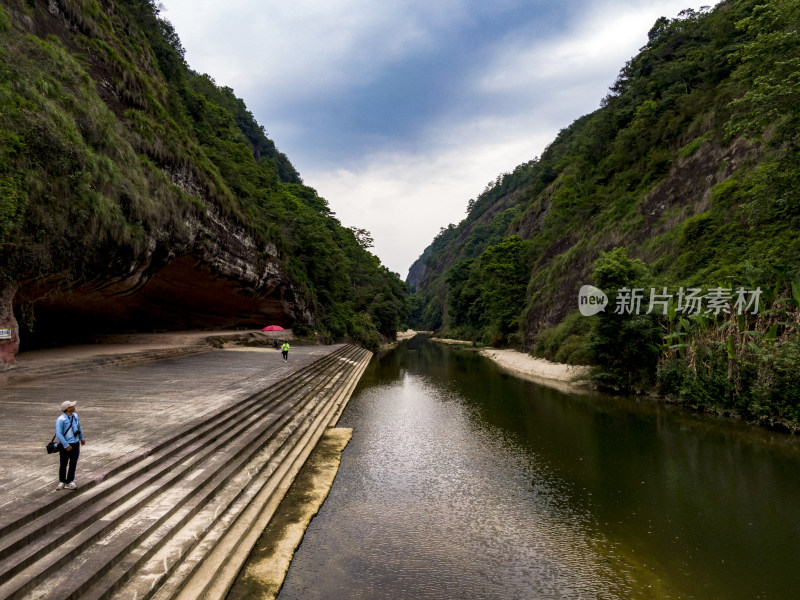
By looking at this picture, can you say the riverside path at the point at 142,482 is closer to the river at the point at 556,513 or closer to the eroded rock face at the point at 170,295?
the river at the point at 556,513

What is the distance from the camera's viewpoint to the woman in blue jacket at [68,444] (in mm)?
4918

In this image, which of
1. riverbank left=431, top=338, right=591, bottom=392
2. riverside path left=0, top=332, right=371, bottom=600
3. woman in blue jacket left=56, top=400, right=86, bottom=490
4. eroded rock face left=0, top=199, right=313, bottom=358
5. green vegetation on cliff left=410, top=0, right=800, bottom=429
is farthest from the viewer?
riverbank left=431, top=338, right=591, bottom=392

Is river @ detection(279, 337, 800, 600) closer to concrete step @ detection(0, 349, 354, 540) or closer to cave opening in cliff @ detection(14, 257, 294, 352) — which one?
concrete step @ detection(0, 349, 354, 540)

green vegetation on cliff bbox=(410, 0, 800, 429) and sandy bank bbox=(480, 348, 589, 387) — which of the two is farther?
sandy bank bbox=(480, 348, 589, 387)

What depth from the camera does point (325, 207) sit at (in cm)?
5541

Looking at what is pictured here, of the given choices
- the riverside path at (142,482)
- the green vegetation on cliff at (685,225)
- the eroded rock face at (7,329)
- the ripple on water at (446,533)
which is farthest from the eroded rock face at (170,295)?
the green vegetation on cliff at (685,225)

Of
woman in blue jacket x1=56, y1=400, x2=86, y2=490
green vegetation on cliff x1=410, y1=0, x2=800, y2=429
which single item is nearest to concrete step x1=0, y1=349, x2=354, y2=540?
woman in blue jacket x1=56, y1=400, x2=86, y2=490

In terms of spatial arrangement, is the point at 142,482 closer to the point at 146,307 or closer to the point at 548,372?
the point at 146,307

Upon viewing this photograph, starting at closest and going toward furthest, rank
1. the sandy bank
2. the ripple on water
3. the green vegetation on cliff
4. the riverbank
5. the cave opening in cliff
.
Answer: the ripple on water → the green vegetation on cliff → the cave opening in cliff → the riverbank → the sandy bank

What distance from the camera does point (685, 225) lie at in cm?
2122

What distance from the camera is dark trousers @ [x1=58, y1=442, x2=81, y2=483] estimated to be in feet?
16.3

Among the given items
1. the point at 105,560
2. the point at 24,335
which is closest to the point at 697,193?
the point at 105,560

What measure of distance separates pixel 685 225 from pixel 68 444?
2499 cm

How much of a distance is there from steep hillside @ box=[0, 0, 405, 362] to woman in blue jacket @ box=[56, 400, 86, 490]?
235 inches
